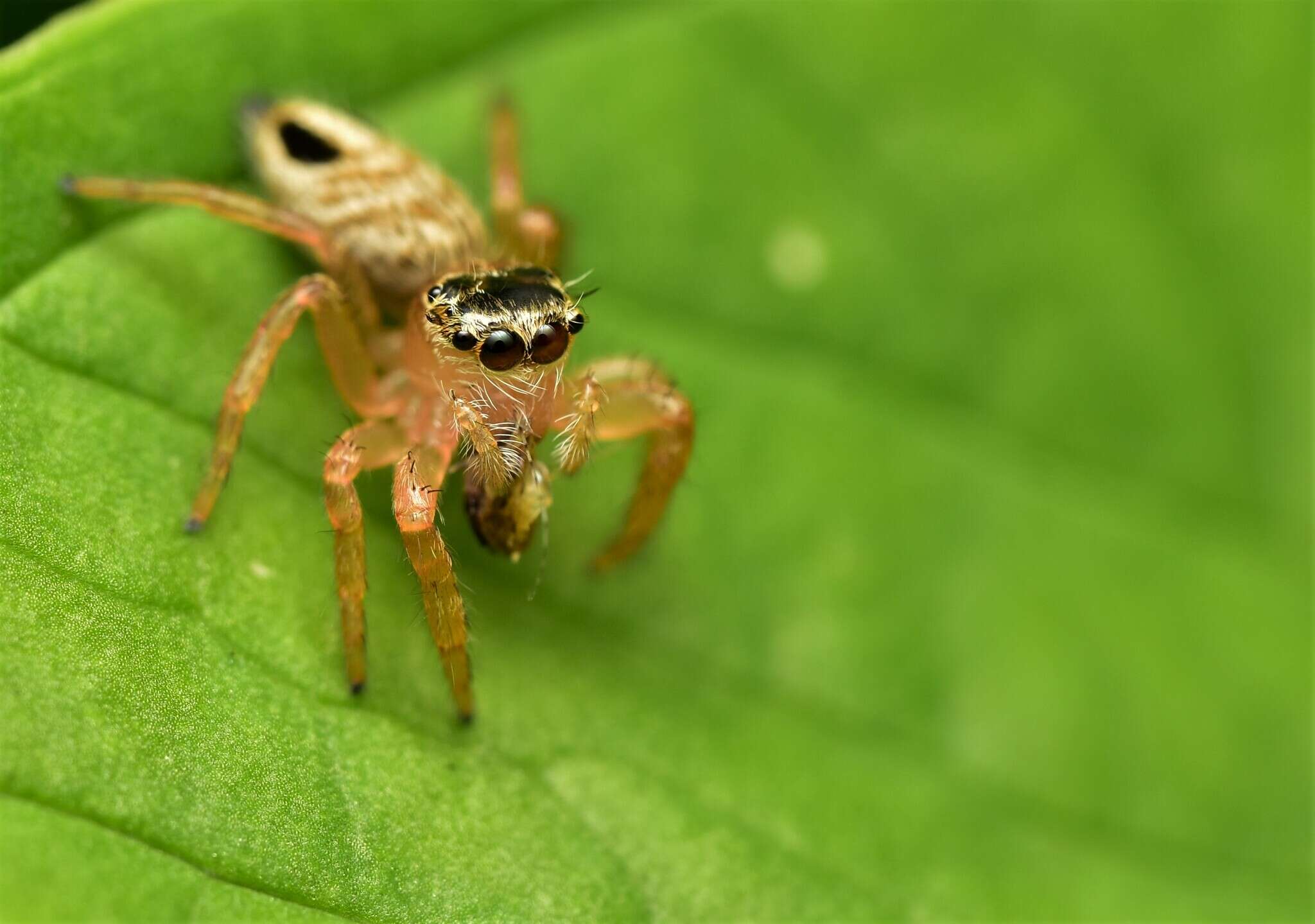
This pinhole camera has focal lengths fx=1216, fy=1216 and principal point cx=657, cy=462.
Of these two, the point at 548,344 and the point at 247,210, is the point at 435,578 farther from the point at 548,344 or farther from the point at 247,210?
the point at 247,210

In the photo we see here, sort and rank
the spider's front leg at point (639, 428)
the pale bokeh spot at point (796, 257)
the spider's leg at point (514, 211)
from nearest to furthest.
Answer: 1. the spider's front leg at point (639, 428)
2. the spider's leg at point (514, 211)
3. the pale bokeh spot at point (796, 257)

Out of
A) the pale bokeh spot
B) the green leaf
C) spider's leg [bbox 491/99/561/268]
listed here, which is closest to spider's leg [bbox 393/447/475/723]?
the green leaf

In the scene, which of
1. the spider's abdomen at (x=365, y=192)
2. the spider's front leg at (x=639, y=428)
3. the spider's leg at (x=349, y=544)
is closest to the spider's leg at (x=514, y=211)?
the spider's abdomen at (x=365, y=192)

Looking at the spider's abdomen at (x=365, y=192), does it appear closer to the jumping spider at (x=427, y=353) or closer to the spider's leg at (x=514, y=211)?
the jumping spider at (x=427, y=353)

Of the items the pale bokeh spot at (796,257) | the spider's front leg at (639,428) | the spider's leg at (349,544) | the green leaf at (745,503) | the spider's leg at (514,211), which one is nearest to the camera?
the green leaf at (745,503)

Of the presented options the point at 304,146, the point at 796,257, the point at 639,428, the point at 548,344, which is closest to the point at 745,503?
the point at 639,428

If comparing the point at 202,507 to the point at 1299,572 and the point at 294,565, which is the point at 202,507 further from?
the point at 1299,572

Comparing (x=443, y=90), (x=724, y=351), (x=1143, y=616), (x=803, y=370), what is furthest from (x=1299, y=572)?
(x=443, y=90)
